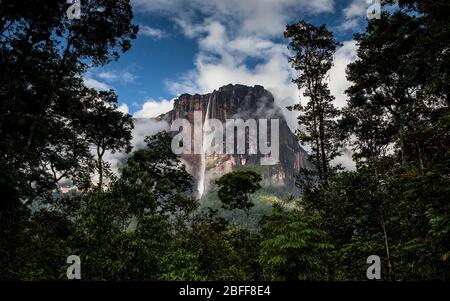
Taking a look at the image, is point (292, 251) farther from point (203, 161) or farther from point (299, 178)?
point (203, 161)

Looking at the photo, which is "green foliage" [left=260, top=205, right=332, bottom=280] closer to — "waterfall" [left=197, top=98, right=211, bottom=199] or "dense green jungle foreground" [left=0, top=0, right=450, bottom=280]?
"dense green jungle foreground" [left=0, top=0, right=450, bottom=280]

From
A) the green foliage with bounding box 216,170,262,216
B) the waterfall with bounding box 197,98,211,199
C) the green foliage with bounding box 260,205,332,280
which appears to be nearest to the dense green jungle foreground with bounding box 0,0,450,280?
the green foliage with bounding box 260,205,332,280

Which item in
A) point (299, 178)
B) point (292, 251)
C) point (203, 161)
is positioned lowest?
point (292, 251)

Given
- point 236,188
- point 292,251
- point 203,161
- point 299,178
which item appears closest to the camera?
point 292,251

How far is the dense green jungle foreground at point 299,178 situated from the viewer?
10781 millimetres

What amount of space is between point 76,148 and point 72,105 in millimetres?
1998

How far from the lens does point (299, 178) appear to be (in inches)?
705

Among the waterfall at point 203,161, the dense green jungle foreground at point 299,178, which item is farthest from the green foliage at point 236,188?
the waterfall at point 203,161

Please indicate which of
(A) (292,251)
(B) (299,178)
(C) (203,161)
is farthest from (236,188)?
(C) (203,161)

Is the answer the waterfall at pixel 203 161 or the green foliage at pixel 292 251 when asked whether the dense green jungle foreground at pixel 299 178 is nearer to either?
the green foliage at pixel 292 251

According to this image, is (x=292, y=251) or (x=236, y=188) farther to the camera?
(x=236, y=188)

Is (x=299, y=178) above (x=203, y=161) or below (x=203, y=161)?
below

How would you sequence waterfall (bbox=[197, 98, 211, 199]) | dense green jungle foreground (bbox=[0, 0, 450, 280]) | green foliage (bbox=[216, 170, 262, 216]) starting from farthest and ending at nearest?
1. waterfall (bbox=[197, 98, 211, 199])
2. green foliage (bbox=[216, 170, 262, 216])
3. dense green jungle foreground (bbox=[0, 0, 450, 280])

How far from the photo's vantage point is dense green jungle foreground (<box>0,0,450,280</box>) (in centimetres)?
1078
